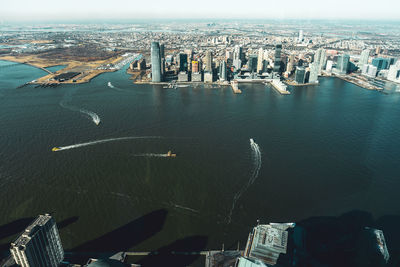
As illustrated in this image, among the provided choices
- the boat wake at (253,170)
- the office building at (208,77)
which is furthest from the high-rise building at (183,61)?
the boat wake at (253,170)

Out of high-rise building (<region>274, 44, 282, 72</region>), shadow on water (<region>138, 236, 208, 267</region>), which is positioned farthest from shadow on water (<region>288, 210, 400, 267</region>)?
high-rise building (<region>274, 44, 282, 72</region>)

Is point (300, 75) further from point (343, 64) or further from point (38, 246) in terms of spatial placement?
point (38, 246)

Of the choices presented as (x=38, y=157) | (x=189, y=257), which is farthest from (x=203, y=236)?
(x=38, y=157)

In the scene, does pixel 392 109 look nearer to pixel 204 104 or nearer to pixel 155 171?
pixel 204 104

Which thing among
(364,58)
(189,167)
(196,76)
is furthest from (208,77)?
(364,58)

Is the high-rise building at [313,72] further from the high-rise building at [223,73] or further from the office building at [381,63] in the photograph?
the office building at [381,63]

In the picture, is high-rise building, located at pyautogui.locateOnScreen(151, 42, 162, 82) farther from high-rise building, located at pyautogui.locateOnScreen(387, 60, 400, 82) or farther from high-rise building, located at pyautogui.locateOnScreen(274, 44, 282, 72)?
high-rise building, located at pyautogui.locateOnScreen(387, 60, 400, 82)
